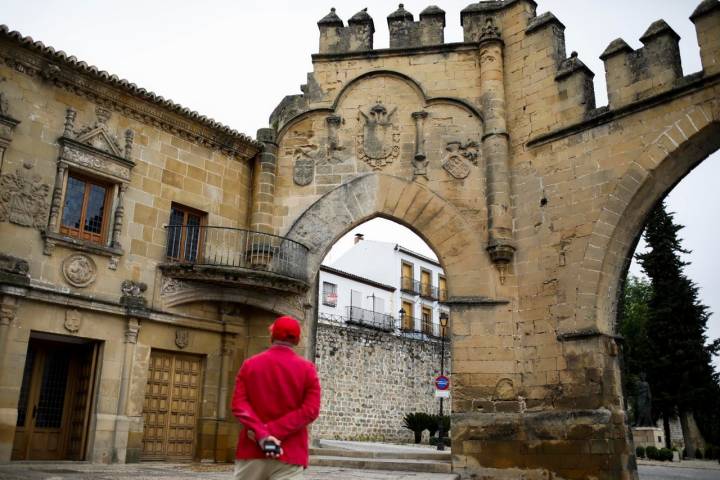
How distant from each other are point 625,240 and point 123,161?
8082 millimetres

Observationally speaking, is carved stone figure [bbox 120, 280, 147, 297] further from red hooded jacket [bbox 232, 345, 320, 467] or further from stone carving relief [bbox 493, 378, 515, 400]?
red hooded jacket [bbox 232, 345, 320, 467]

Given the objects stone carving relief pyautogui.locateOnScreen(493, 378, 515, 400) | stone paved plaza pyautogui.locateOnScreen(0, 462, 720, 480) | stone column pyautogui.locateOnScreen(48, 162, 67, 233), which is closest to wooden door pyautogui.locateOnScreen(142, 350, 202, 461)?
stone paved plaza pyautogui.locateOnScreen(0, 462, 720, 480)

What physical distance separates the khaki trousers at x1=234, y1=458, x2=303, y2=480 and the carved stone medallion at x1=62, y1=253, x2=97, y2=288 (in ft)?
24.1

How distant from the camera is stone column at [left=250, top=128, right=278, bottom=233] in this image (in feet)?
39.2

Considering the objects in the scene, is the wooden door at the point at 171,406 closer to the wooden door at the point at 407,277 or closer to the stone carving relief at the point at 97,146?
the stone carving relief at the point at 97,146

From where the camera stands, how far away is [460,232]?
11.2 metres

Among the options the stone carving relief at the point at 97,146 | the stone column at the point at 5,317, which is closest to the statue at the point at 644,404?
the stone carving relief at the point at 97,146

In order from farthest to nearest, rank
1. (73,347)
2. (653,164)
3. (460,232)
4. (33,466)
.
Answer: (460,232) → (73,347) → (653,164) → (33,466)

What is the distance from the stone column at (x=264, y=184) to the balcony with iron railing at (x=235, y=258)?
0.30 m

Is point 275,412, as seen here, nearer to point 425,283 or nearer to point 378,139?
point 378,139

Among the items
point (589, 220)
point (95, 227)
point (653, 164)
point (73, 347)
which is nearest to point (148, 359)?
point (73, 347)

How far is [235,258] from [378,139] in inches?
136

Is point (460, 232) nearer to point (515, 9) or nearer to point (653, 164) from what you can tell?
point (653, 164)

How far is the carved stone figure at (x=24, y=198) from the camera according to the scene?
29.3ft
